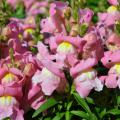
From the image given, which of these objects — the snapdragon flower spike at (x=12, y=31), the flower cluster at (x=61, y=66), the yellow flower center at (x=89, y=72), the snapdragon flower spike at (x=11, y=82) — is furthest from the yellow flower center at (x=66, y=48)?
the snapdragon flower spike at (x=12, y=31)

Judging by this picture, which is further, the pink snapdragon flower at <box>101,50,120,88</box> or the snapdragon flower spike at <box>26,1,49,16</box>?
the snapdragon flower spike at <box>26,1,49,16</box>

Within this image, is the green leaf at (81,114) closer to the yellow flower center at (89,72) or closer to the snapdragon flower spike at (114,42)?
the yellow flower center at (89,72)

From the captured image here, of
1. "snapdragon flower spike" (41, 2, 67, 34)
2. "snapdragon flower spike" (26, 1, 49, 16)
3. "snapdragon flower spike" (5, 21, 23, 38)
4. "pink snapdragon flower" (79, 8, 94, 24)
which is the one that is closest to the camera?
"pink snapdragon flower" (79, 8, 94, 24)

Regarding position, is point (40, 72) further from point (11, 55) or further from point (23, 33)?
point (23, 33)

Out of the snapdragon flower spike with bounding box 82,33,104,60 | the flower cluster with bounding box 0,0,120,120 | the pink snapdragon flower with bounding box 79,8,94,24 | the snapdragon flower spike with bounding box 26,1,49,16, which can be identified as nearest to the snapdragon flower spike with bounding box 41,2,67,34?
the flower cluster with bounding box 0,0,120,120

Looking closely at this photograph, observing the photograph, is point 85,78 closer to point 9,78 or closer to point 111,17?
point 9,78

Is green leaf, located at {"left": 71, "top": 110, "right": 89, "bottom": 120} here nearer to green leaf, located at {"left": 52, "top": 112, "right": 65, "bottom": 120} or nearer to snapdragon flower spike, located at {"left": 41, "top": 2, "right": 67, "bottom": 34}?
green leaf, located at {"left": 52, "top": 112, "right": 65, "bottom": 120}

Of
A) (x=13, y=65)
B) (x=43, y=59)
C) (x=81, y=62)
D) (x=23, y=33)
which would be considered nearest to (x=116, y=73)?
(x=81, y=62)

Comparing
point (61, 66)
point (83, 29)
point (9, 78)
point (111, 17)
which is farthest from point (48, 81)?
point (111, 17)
